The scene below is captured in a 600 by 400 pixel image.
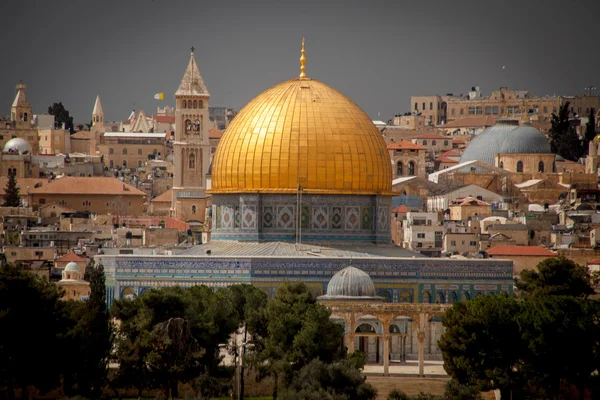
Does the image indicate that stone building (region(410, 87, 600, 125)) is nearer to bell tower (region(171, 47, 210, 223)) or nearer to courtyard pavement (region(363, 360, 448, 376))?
bell tower (region(171, 47, 210, 223))

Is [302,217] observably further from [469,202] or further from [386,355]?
[469,202]

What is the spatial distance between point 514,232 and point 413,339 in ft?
95.4

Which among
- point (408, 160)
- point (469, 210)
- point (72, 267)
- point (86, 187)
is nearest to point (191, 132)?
point (86, 187)

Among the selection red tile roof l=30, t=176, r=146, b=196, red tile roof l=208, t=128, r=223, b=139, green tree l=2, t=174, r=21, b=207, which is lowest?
green tree l=2, t=174, r=21, b=207

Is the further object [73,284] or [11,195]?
[11,195]

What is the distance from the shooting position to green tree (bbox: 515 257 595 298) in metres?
54.9

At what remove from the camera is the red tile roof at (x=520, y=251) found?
6938cm

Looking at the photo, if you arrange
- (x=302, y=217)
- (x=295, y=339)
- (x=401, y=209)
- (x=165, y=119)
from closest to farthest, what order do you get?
(x=295, y=339) < (x=302, y=217) < (x=401, y=209) < (x=165, y=119)

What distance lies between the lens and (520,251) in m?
70.0

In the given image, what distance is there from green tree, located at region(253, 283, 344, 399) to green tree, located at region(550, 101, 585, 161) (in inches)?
2948

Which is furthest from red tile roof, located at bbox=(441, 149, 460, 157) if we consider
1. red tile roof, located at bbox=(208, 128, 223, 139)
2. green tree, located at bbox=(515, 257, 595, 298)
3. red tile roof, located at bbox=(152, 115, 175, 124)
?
green tree, located at bbox=(515, 257, 595, 298)

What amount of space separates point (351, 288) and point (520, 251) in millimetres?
22114

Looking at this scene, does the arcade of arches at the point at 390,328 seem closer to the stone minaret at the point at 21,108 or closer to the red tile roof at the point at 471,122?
the red tile roof at the point at 471,122

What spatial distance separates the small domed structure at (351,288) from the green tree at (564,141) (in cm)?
7082
